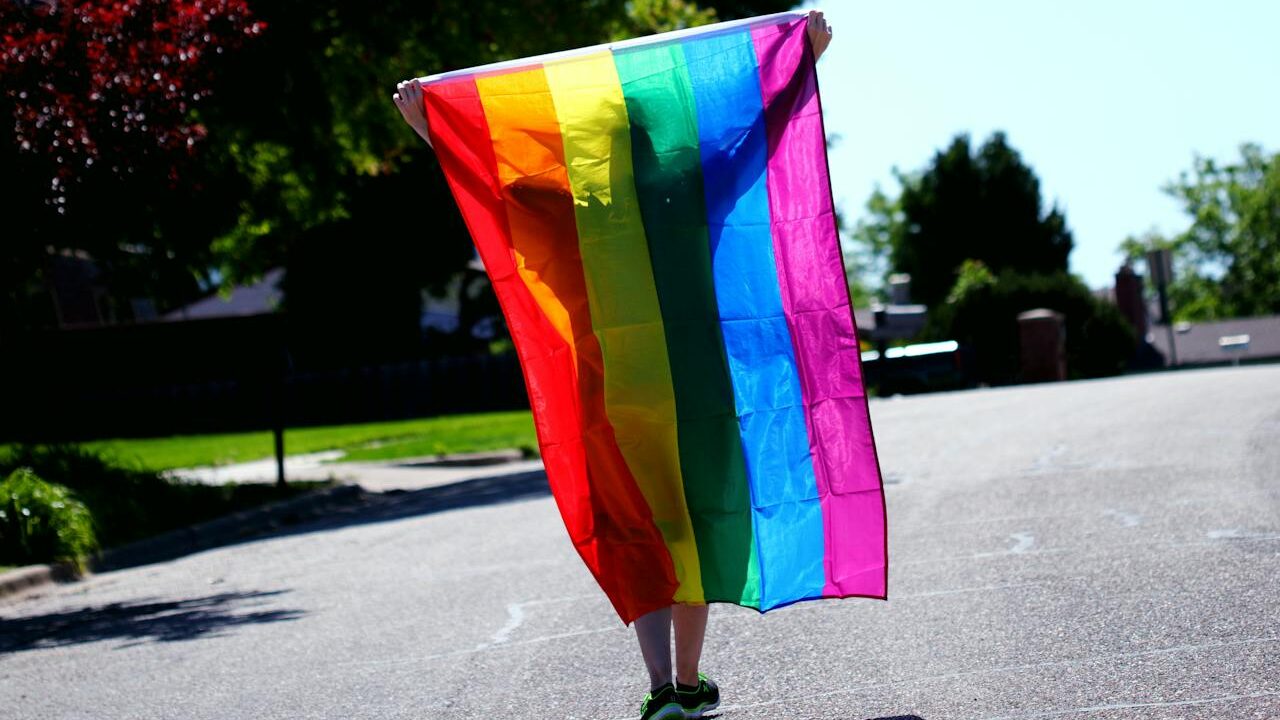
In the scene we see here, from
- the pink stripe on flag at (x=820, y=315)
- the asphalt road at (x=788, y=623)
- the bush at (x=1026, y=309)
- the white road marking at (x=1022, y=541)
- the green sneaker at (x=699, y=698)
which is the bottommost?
the bush at (x=1026, y=309)

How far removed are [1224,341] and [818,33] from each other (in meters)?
68.1

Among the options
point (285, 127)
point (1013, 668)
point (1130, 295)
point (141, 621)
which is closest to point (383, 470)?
point (285, 127)

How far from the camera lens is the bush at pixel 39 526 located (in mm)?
12508

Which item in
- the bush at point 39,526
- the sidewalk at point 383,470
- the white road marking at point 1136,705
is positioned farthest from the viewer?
the sidewalk at point 383,470

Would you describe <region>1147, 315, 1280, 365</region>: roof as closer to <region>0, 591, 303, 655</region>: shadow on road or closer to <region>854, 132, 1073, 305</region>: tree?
<region>854, 132, 1073, 305</region>: tree

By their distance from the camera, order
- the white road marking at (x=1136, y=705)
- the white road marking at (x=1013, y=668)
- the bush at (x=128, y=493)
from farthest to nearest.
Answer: the bush at (x=128, y=493), the white road marking at (x=1013, y=668), the white road marking at (x=1136, y=705)

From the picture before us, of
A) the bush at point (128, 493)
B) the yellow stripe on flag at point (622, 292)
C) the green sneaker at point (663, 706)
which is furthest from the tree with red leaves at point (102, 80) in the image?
the green sneaker at point (663, 706)

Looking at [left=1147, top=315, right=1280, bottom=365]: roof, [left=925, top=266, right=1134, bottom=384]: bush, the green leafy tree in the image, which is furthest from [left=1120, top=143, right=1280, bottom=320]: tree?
the green leafy tree

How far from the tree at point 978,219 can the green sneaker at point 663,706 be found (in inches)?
2433

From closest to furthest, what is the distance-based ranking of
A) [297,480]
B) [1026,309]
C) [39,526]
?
[39,526]
[297,480]
[1026,309]

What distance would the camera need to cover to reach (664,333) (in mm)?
4984

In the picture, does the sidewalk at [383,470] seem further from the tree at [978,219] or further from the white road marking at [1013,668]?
the tree at [978,219]

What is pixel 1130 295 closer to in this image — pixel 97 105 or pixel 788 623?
pixel 97 105

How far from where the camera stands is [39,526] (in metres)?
12.8
